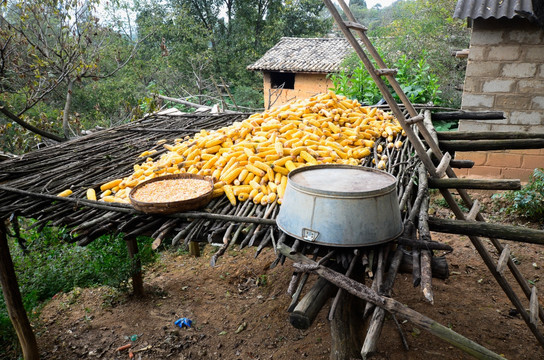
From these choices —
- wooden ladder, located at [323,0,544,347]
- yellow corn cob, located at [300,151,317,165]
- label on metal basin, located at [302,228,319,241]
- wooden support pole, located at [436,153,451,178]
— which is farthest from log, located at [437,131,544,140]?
label on metal basin, located at [302,228,319,241]

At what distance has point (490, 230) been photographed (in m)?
2.41

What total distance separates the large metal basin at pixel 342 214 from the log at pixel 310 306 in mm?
251

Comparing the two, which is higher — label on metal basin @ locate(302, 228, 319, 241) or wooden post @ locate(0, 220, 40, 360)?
label on metal basin @ locate(302, 228, 319, 241)

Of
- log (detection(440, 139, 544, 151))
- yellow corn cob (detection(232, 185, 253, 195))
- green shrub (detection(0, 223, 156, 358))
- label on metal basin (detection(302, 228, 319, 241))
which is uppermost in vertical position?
log (detection(440, 139, 544, 151))

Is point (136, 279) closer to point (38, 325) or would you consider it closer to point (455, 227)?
point (38, 325)

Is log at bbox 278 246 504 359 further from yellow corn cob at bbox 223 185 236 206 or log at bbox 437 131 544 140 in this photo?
log at bbox 437 131 544 140

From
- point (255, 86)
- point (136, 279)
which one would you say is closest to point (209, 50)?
point (255, 86)

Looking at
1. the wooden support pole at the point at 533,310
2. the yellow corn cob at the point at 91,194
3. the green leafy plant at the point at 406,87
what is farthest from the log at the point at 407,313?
the green leafy plant at the point at 406,87

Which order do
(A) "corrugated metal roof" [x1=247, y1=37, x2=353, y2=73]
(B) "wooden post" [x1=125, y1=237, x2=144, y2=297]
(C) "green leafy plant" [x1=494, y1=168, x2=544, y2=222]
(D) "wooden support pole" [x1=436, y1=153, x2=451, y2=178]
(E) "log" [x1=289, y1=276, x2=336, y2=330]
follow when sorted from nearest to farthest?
(E) "log" [x1=289, y1=276, x2=336, y2=330] < (D) "wooden support pole" [x1=436, y1=153, x2=451, y2=178] < (B) "wooden post" [x1=125, y1=237, x2=144, y2=297] < (C) "green leafy plant" [x1=494, y1=168, x2=544, y2=222] < (A) "corrugated metal roof" [x1=247, y1=37, x2=353, y2=73]

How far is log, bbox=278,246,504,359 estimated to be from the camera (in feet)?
5.57

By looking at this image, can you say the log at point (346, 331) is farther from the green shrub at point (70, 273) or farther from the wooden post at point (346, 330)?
the green shrub at point (70, 273)

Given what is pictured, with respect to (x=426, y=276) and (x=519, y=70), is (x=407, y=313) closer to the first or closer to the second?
(x=426, y=276)

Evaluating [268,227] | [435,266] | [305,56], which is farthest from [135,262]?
[305,56]

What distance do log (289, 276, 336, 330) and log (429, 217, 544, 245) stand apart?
0.98 meters
